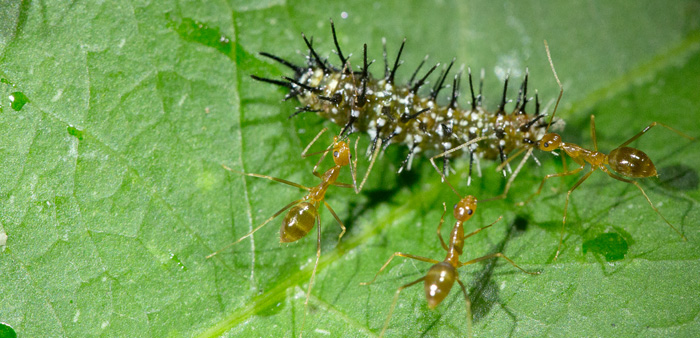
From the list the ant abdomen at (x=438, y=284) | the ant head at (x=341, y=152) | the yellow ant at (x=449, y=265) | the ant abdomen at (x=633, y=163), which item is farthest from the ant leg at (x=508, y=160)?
the ant head at (x=341, y=152)

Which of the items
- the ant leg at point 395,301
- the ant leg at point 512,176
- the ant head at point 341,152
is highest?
the ant head at point 341,152

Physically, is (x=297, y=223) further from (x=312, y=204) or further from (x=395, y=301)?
(x=395, y=301)

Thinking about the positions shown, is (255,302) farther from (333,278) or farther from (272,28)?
(272,28)

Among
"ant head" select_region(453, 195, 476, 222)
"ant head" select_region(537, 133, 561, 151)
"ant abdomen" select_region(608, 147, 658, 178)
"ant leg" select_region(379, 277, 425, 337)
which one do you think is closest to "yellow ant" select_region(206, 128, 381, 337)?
"ant leg" select_region(379, 277, 425, 337)

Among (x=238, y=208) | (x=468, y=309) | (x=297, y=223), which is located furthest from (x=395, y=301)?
(x=238, y=208)

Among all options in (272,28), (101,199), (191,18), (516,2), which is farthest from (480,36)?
(101,199)

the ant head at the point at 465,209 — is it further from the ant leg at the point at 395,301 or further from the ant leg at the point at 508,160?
the ant leg at the point at 395,301
